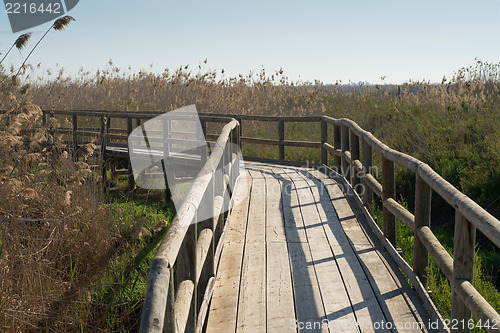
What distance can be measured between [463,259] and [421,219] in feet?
3.64

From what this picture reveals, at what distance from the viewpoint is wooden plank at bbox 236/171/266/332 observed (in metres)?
3.62

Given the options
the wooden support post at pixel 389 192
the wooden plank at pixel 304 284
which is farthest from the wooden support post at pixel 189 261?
the wooden support post at pixel 389 192

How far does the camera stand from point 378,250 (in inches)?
204

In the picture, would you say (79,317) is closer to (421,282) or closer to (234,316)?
(234,316)

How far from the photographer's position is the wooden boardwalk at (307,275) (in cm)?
362

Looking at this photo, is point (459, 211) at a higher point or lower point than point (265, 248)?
higher

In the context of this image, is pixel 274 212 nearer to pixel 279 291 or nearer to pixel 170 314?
pixel 279 291

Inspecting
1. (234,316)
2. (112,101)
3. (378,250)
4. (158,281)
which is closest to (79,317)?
(234,316)

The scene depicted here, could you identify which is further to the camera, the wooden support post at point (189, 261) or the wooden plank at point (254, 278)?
the wooden plank at point (254, 278)

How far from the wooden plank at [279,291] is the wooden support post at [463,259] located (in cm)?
104

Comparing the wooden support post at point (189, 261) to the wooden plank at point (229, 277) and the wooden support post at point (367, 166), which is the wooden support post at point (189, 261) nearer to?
the wooden plank at point (229, 277)

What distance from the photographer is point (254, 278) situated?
4.43 meters

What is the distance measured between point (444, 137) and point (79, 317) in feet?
24.0

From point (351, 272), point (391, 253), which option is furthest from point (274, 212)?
point (351, 272)
